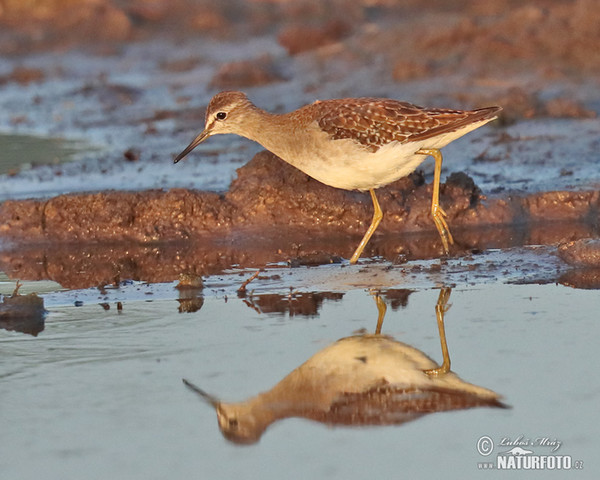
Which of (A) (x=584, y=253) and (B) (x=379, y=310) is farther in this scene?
(A) (x=584, y=253)

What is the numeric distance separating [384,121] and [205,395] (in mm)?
3256

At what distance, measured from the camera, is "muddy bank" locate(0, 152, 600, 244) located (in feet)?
29.6

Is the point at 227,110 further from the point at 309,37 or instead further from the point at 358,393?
the point at 309,37

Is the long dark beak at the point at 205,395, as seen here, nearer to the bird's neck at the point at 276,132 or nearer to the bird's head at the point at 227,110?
the bird's neck at the point at 276,132

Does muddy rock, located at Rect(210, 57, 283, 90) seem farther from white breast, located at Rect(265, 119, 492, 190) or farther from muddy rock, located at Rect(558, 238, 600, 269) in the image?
muddy rock, located at Rect(558, 238, 600, 269)

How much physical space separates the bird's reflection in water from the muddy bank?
328 cm

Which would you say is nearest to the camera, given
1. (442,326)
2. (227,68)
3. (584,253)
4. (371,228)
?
(442,326)

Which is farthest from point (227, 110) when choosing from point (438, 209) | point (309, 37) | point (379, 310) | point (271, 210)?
point (309, 37)

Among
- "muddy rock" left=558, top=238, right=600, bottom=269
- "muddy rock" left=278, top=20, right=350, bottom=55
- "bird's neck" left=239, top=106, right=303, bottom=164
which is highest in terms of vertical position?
"muddy rock" left=278, top=20, right=350, bottom=55

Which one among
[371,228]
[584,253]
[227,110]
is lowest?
[584,253]

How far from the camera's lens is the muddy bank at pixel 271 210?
9.03 m

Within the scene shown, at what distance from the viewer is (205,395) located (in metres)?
5.18

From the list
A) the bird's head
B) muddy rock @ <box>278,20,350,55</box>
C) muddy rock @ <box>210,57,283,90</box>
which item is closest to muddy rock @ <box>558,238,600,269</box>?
the bird's head

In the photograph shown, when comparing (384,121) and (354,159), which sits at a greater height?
(384,121)
